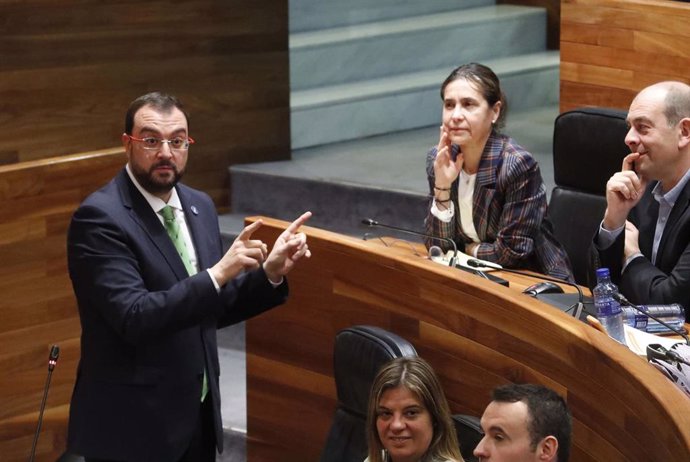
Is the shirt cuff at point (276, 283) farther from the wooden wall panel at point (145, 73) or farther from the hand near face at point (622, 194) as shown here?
the wooden wall panel at point (145, 73)

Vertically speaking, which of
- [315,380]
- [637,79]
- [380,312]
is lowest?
[315,380]

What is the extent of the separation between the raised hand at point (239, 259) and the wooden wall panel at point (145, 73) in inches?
52.7

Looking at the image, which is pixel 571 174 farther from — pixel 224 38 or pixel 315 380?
pixel 224 38

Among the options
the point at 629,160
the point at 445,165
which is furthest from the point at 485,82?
the point at 629,160

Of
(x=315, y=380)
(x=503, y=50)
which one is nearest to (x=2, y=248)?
(x=315, y=380)

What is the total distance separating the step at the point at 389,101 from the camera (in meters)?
3.89

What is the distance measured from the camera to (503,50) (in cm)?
443

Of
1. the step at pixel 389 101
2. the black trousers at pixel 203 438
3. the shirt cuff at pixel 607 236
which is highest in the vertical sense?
the shirt cuff at pixel 607 236

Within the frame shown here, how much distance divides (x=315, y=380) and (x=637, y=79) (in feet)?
3.51

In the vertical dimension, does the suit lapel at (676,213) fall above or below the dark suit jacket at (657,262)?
above

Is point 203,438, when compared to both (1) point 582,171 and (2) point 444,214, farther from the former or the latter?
(1) point 582,171

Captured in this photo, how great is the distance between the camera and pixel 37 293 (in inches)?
112

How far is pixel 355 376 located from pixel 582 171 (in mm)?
714

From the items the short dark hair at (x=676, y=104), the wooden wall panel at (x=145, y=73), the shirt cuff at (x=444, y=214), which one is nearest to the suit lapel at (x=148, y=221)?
the shirt cuff at (x=444, y=214)
